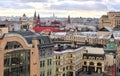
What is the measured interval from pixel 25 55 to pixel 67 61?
32365 millimetres

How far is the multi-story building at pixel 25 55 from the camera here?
2039 inches

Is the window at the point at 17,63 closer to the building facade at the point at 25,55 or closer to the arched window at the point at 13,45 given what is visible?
the building facade at the point at 25,55

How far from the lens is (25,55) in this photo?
186 ft

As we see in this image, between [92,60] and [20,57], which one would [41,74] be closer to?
[20,57]

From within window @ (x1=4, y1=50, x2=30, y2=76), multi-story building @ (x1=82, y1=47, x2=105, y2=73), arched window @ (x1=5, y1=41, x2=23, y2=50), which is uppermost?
arched window @ (x1=5, y1=41, x2=23, y2=50)

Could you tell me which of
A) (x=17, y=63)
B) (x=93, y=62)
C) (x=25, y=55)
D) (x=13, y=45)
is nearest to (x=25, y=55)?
(x=25, y=55)

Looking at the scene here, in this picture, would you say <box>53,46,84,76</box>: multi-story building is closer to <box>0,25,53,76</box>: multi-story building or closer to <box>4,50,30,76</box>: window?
<box>0,25,53,76</box>: multi-story building

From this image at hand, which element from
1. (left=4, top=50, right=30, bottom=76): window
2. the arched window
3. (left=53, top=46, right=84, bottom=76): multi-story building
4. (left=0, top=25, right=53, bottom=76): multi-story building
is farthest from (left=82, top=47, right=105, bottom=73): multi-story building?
the arched window

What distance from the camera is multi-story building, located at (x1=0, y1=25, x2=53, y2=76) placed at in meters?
51.8

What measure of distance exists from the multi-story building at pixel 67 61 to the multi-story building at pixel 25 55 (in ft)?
50.0

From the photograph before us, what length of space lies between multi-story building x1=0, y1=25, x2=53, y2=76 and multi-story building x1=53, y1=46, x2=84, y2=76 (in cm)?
1523

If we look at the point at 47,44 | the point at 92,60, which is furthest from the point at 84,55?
the point at 47,44

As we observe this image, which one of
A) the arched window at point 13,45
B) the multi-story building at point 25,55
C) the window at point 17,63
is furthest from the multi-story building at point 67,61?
the arched window at point 13,45

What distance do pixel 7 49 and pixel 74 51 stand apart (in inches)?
1526
